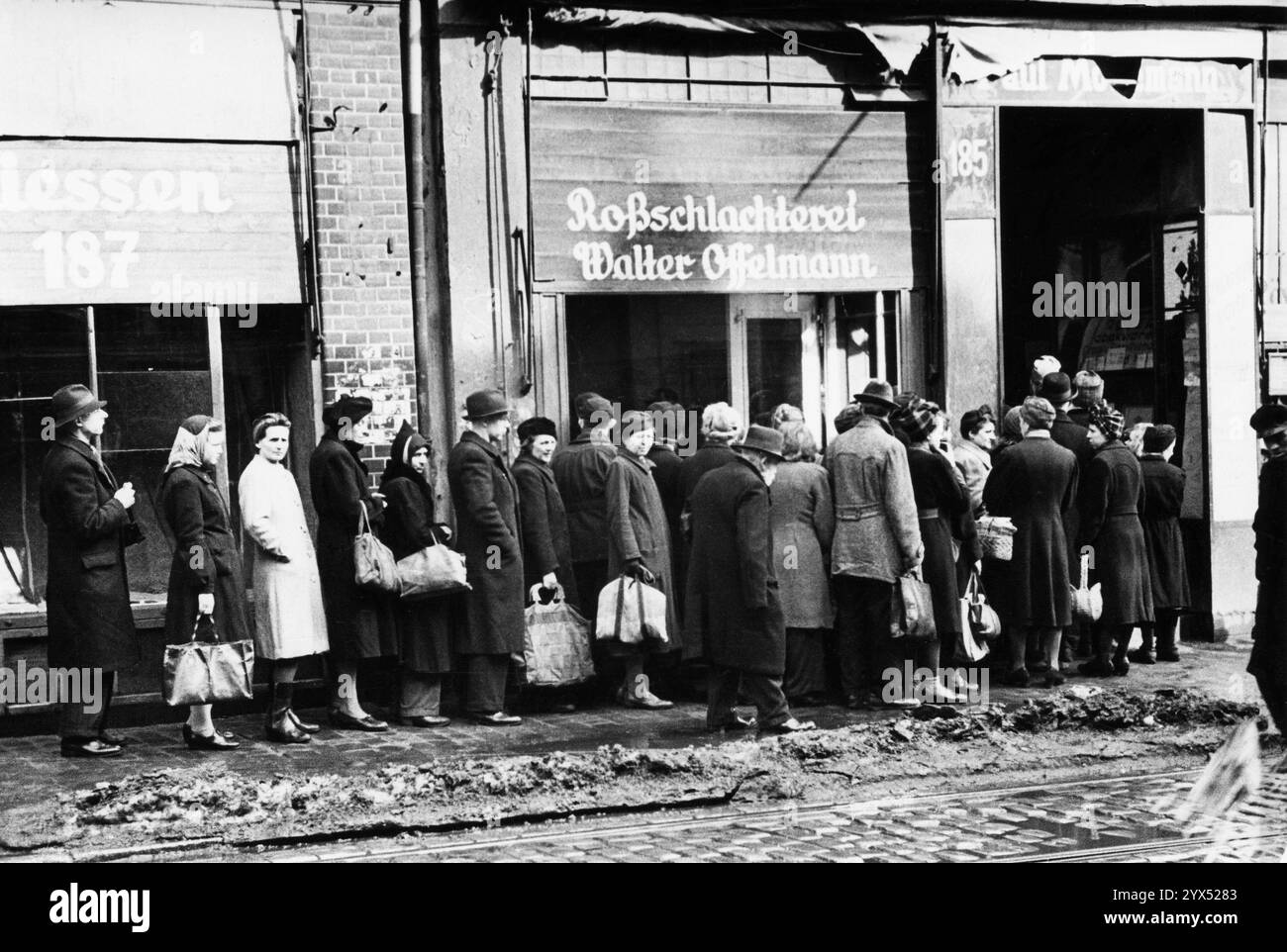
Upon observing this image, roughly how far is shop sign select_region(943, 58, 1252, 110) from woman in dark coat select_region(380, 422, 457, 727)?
17.5ft

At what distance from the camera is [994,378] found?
43.0 ft

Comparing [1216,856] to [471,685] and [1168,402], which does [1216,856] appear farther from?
[1168,402]

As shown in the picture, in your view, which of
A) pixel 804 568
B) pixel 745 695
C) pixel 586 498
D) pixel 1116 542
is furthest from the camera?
pixel 1116 542

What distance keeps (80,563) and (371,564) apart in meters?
1.63

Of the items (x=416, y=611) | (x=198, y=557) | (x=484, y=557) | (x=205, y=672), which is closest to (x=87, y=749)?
(x=205, y=672)

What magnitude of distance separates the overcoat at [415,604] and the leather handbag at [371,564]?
8.4 inches

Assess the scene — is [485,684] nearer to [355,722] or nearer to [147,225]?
[355,722]

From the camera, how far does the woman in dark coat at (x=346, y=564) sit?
10.0 meters

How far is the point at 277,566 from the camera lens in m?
9.77

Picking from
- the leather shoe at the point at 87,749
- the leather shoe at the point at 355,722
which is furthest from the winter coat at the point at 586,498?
the leather shoe at the point at 87,749

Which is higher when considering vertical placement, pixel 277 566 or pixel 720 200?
pixel 720 200

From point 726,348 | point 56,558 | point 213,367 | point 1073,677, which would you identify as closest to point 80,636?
point 56,558

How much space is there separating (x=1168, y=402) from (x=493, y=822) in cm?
842

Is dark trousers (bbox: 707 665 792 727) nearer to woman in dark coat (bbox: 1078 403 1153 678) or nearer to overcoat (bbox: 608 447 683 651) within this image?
overcoat (bbox: 608 447 683 651)
